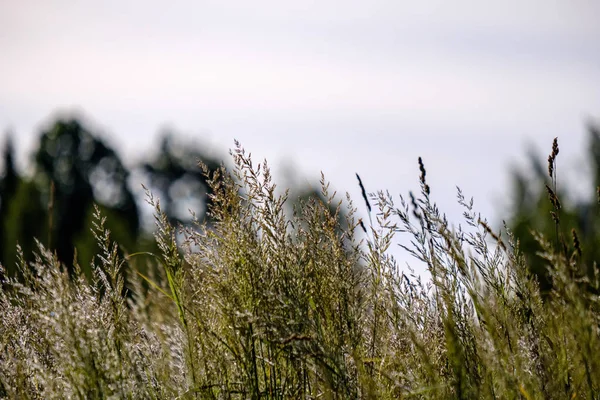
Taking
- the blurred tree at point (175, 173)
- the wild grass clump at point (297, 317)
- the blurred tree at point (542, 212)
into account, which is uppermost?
the blurred tree at point (175, 173)

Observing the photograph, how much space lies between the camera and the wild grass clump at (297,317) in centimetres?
215

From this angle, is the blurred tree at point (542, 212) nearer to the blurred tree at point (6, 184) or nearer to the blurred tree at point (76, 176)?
the blurred tree at point (76, 176)

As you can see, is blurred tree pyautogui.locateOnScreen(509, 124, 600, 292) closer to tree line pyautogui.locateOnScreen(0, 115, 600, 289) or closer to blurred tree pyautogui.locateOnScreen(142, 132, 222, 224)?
tree line pyautogui.locateOnScreen(0, 115, 600, 289)

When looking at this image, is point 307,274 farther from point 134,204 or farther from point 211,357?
point 134,204

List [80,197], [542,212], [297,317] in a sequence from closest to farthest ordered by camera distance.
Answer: [297,317], [542,212], [80,197]

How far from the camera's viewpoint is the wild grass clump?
7.04 ft

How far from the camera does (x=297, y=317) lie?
82.3 inches

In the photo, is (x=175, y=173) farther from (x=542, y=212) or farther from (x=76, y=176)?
(x=542, y=212)

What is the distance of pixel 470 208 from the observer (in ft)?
8.94

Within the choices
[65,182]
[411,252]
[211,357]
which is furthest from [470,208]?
[65,182]

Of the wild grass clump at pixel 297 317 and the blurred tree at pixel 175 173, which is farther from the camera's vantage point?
the blurred tree at pixel 175 173

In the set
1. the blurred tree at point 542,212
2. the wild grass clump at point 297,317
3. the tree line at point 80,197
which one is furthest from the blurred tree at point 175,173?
the wild grass clump at point 297,317

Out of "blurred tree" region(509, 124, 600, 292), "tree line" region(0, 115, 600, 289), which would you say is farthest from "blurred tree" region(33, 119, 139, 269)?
"blurred tree" region(509, 124, 600, 292)

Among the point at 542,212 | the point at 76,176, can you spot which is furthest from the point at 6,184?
the point at 542,212
